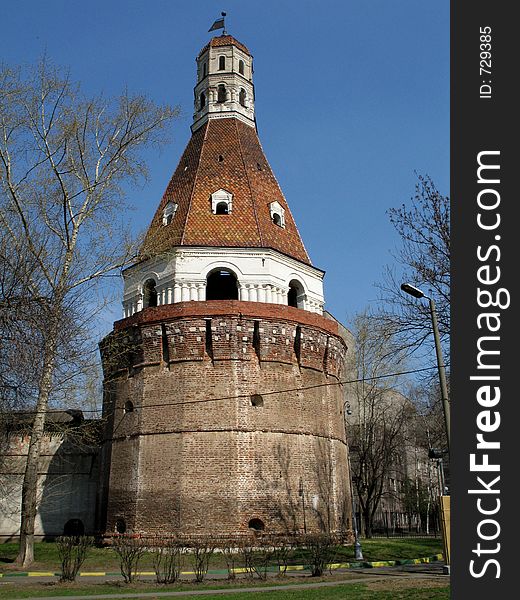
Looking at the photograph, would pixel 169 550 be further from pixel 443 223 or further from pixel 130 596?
pixel 443 223

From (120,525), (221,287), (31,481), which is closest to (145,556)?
(120,525)

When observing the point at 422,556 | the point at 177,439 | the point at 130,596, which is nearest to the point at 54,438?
the point at 177,439

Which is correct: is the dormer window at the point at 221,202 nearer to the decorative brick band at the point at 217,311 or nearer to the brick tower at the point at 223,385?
the brick tower at the point at 223,385

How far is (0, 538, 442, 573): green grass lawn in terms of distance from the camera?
17766 millimetres

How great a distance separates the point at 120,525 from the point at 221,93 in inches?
690

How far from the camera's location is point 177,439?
2123 cm

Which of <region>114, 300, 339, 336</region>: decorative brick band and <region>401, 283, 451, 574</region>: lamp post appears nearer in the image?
<region>401, 283, 451, 574</region>: lamp post

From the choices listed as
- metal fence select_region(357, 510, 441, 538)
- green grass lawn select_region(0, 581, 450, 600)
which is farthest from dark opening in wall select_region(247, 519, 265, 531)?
metal fence select_region(357, 510, 441, 538)

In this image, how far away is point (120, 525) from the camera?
21.5 metres

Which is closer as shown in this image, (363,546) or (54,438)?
(363,546)

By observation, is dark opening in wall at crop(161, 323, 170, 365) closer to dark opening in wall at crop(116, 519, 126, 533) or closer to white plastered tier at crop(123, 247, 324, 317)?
white plastered tier at crop(123, 247, 324, 317)

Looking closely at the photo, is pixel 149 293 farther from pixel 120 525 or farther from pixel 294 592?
pixel 294 592

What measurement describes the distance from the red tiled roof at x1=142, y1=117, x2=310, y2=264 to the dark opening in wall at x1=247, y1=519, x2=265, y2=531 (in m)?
8.54

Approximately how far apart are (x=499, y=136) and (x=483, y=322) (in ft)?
7.48
